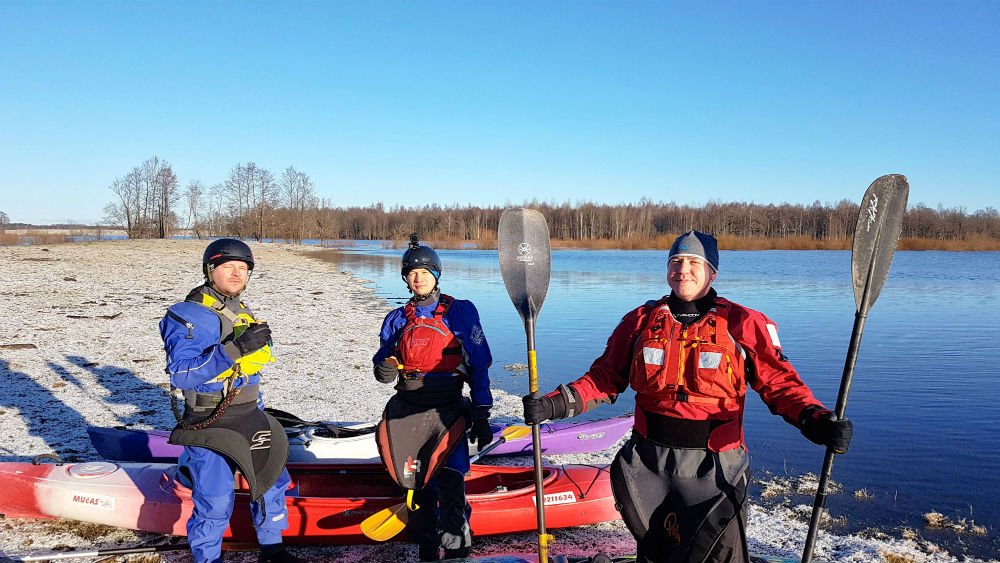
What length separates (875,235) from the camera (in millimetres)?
2752

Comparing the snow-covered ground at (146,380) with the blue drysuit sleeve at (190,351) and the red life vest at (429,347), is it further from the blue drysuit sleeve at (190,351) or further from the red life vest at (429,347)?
the blue drysuit sleeve at (190,351)

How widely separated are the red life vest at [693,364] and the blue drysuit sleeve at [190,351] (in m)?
2.21

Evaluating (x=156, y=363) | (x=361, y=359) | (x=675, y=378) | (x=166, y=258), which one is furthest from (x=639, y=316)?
(x=166, y=258)

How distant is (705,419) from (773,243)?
2750 inches

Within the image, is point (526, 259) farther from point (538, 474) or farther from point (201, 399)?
point (201, 399)

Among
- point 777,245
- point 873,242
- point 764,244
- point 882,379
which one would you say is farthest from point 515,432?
point 777,245

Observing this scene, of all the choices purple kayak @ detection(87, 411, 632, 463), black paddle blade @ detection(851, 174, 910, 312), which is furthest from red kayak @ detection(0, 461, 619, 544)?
black paddle blade @ detection(851, 174, 910, 312)

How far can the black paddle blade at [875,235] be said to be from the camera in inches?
107

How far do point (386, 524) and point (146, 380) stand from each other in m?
6.32

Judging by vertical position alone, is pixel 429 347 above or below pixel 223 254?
below

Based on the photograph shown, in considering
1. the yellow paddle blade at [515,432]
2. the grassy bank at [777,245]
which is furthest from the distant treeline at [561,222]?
the yellow paddle blade at [515,432]

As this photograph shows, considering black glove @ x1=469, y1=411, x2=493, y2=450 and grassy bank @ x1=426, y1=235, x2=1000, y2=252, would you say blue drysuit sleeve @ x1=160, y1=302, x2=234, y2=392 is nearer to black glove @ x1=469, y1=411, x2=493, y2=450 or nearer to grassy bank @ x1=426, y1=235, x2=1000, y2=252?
black glove @ x1=469, y1=411, x2=493, y2=450

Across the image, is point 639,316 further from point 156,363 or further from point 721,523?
point 156,363

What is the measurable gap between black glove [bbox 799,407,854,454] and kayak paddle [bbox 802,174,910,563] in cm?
37
